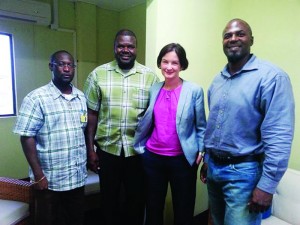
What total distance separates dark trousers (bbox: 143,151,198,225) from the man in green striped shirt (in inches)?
5.5

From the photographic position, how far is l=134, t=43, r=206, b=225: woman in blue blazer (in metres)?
1.48

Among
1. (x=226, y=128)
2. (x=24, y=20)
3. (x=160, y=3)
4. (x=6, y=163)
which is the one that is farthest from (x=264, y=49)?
(x=6, y=163)

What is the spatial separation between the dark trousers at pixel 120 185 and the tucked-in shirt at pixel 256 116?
22.7 inches

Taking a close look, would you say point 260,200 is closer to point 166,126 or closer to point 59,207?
point 166,126

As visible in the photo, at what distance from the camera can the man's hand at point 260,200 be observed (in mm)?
1073

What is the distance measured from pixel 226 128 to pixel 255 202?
0.35 meters

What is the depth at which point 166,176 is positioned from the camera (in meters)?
1.56

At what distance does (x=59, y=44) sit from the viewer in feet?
11.0

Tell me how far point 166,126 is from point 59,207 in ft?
2.87

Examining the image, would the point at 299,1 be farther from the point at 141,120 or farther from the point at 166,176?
the point at 166,176

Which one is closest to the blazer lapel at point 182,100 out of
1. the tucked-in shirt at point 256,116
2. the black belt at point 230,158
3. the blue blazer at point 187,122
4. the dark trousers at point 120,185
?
the blue blazer at point 187,122

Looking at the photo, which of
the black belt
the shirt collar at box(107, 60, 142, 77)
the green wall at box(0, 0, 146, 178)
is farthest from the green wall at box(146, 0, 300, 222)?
the green wall at box(0, 0, 146, 178)

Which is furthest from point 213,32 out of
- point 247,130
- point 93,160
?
point 93,160

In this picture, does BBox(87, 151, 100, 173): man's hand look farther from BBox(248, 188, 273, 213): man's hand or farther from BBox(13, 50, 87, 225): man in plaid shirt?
BBox(248, 188, 273, 213): man's hand
